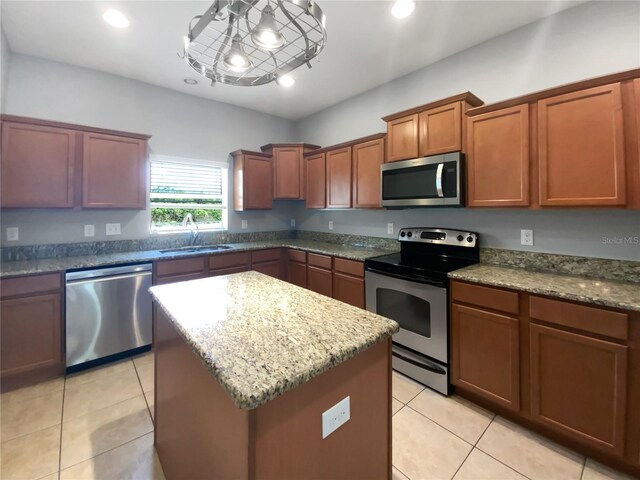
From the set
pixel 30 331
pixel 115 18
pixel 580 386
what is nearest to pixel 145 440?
pixel 30 331

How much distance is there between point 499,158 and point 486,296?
1028mm

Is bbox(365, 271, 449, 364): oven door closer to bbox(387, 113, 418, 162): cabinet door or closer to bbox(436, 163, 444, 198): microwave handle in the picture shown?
bbox(436, 163, 444, 198): microwave handle

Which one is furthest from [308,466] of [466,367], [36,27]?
[36,27]

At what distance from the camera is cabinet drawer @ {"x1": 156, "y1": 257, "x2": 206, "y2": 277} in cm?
286

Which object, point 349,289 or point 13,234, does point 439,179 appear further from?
point 13,234

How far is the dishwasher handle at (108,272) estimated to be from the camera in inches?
93.9

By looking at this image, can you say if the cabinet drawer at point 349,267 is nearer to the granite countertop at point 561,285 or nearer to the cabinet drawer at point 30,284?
the granite countertop at point 561,285

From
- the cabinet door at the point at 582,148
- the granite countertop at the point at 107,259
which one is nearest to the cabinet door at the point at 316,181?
the granite countertop at the point at 107,259

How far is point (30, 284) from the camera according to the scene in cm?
222

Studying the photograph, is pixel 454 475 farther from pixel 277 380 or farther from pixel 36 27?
pixel 36 27

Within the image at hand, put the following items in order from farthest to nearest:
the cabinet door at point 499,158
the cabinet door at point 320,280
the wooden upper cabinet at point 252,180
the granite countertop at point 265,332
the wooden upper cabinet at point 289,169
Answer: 1. the wooden upper cabinet at point 289,169
2. the wooden upper cabinet at point 252,180
3. the cabinet door at point 320,280
4. the cabinet door at point 499,158
5. the granite countertop at point 265,332

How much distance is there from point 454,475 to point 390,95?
3.43 meters

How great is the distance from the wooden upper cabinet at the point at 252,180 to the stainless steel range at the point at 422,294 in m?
1.93

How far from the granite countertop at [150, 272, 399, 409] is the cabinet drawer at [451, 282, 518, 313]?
1157 millimetres
